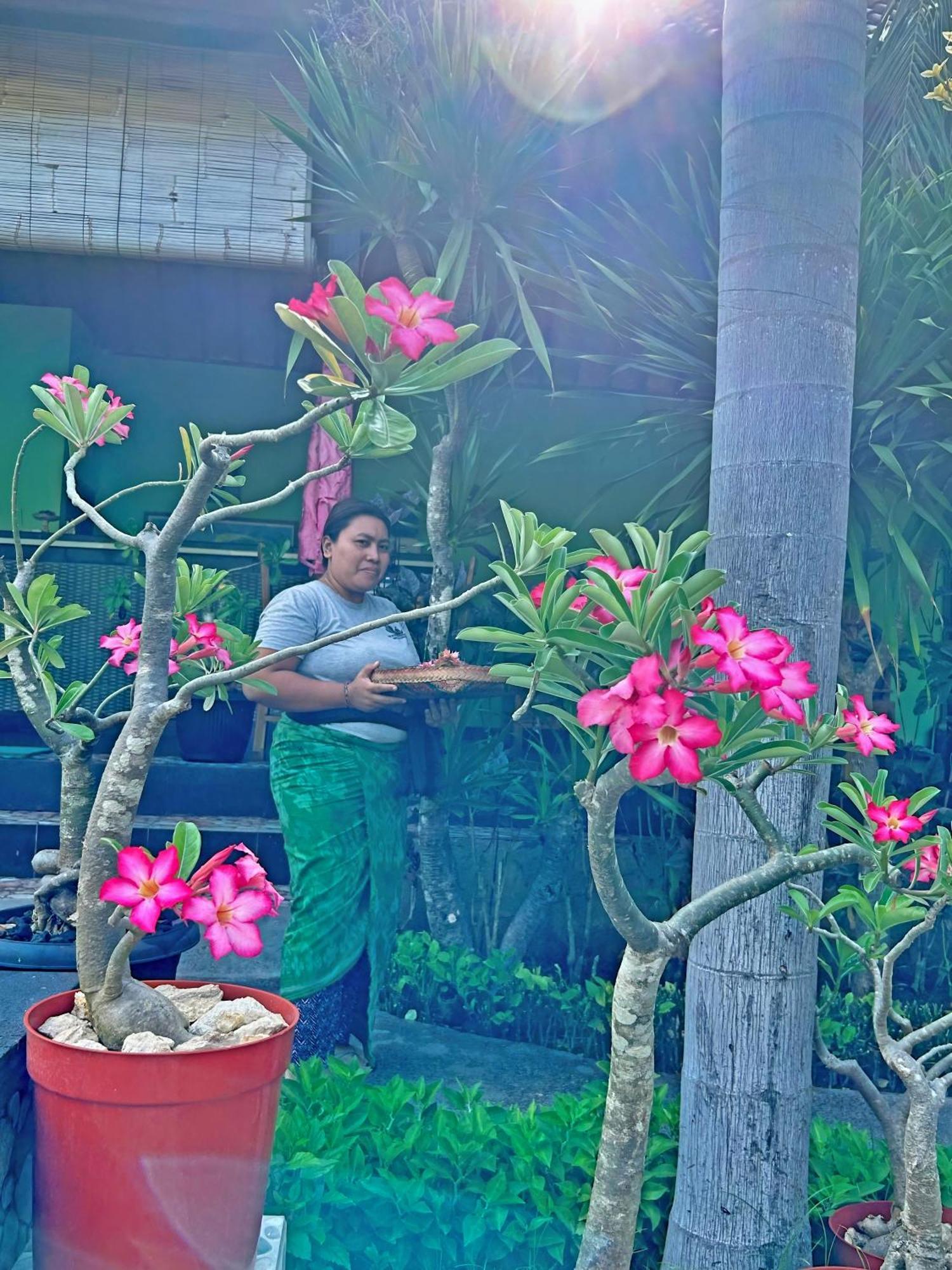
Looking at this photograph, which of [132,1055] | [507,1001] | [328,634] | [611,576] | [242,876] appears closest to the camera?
[611,576]

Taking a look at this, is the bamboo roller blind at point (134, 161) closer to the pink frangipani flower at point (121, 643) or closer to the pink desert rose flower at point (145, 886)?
the pink frangipani flower at point (121, 643)

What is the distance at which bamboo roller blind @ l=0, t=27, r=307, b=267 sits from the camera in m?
3.96

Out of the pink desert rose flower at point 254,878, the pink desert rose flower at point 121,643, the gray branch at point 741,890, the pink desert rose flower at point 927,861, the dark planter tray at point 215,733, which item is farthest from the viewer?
the dark planter tray at point 215,733

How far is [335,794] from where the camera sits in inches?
101

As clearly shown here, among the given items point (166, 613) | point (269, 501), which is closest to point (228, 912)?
point (166, 613)

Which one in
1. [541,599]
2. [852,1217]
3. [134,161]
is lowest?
[852,1217]

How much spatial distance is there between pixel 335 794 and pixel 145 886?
126cm

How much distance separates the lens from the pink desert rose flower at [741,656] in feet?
3.52

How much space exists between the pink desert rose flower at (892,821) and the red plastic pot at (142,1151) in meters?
0.89

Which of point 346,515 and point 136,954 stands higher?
point 346,515

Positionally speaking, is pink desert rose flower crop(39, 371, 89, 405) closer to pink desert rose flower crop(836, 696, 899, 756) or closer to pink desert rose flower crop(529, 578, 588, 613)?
pink desert rose flower crop(529, 578, 588, 613)

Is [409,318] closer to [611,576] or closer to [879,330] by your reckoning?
[611,576]

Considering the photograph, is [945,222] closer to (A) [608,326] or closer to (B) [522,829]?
(A) [608,326]

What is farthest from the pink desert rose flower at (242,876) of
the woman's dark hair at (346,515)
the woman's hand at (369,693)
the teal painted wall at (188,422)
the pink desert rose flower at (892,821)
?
the teal painted wall at (188,422)
